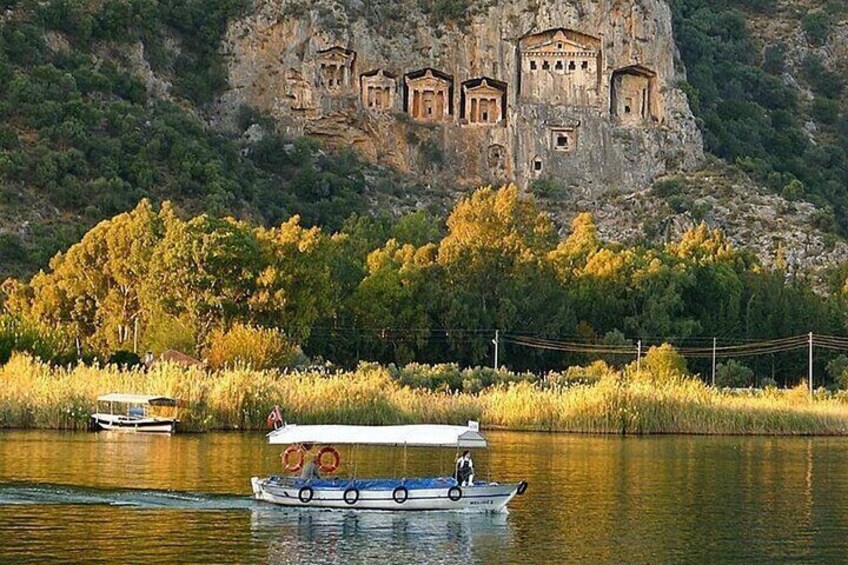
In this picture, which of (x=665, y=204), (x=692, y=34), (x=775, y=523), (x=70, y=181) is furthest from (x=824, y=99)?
(x=775, y=523)

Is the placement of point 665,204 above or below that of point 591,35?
below

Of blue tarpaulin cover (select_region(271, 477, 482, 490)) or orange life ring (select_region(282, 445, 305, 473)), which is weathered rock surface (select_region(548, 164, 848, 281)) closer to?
orange life ring (select_region(282, 445, 305, 473))

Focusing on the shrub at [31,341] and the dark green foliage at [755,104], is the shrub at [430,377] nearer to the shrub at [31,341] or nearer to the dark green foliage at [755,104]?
the shrub at [31,341]

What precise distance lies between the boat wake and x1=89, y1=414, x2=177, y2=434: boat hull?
53.5 ft

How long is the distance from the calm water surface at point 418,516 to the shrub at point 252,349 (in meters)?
15.2

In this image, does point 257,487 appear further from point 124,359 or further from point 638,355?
point 638,355

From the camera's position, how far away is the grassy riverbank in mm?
61094

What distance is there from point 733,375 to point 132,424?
1468 inches

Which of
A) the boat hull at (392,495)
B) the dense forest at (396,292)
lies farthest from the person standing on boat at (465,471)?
the dense forest at (396,292)

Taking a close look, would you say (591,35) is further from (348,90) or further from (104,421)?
(104,421)

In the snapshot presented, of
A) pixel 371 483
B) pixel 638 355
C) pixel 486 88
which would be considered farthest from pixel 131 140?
pixel 371 483

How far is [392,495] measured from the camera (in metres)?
Result: 41.9

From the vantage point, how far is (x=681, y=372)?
81.7 m

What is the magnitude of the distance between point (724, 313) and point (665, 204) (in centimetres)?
2452
